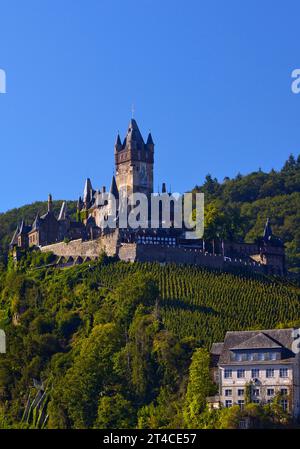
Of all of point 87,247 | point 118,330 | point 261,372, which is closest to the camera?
point 261,372

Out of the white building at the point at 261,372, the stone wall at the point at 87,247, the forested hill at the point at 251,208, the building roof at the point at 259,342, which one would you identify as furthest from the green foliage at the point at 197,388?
the forested hill at the point at 251,208

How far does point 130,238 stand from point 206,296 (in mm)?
12944

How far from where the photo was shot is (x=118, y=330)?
9156cm

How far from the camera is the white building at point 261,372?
76.3m

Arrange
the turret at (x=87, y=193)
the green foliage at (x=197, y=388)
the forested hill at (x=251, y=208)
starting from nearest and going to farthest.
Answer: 1. the green foliage at (x=197, y=388)
2. the forested hill at (x=251, y=208)
3. the turret at (x=87, y=193)

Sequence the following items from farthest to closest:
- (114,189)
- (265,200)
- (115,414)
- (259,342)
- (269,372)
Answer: (265,200), (114,189), (115,414), (259,342), (269,372)

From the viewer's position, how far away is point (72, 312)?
100938mm

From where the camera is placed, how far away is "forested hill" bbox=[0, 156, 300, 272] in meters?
117

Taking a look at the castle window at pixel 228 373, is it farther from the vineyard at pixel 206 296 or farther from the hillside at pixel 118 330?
the vineyard at pixel 206 296

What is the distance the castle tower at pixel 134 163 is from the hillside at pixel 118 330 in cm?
1260

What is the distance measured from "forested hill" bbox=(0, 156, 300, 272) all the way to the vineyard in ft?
29.3

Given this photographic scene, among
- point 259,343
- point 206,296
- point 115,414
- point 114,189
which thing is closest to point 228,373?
point 259,343

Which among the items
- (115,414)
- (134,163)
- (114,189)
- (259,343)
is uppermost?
(134,163)

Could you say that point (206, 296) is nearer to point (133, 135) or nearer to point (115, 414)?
point (115, 414)
